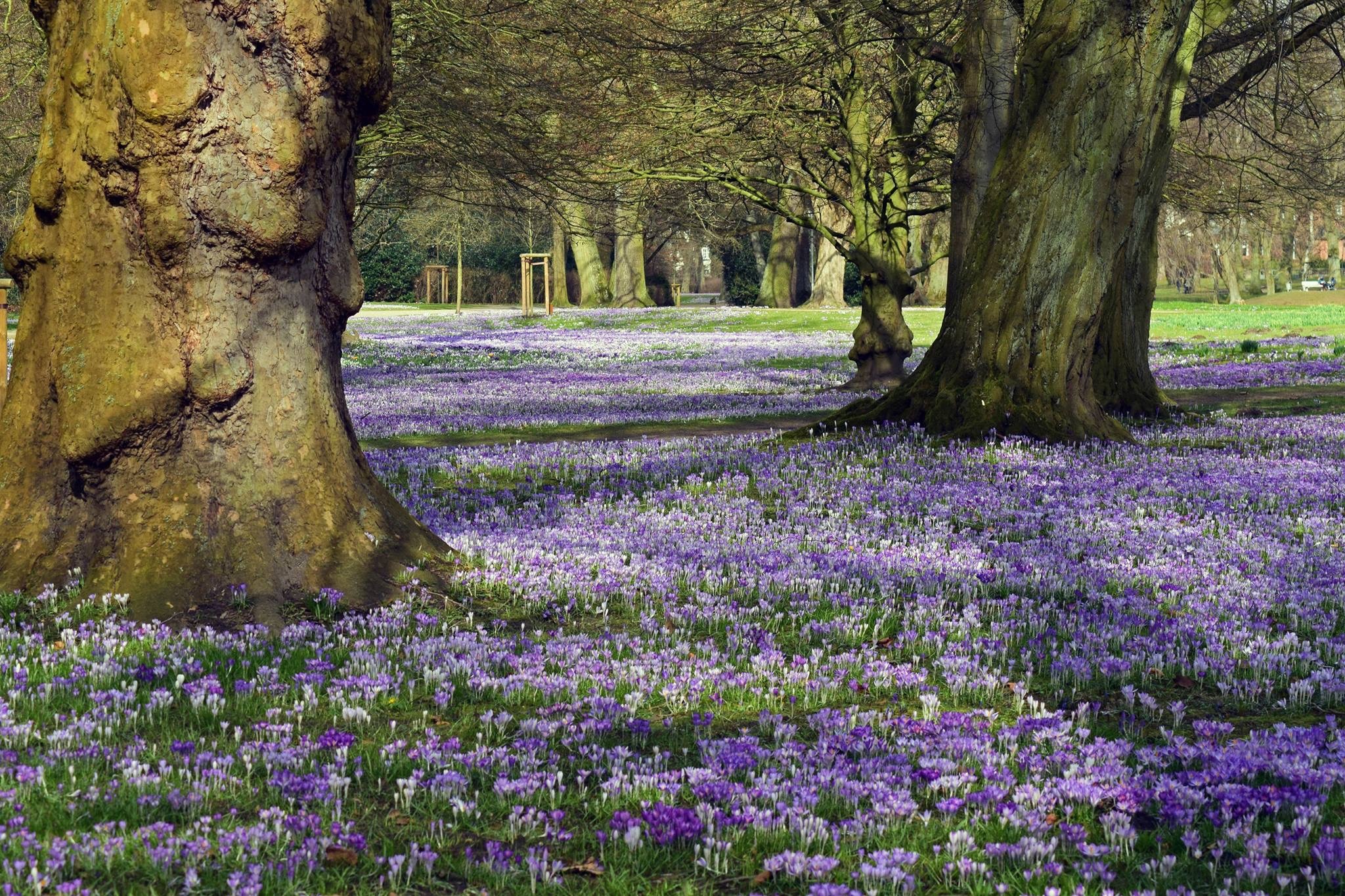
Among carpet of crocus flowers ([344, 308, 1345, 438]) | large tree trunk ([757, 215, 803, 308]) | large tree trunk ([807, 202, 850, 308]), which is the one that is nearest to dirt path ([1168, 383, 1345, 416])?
carpet of crocus flowers ([344, 308, 1345, 438])

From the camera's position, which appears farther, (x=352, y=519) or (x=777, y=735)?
(x=352, y=519)

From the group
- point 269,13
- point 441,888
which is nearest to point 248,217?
point 269,13

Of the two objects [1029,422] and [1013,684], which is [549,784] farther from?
[1029,422]

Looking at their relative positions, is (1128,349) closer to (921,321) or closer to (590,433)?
(590,433)

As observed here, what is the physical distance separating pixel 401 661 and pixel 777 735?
1.92 metres

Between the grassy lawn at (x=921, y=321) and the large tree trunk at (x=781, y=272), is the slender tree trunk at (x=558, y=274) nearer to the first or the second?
the grassy lawn at (x=921, y=321)

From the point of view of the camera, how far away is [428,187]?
22688 mm

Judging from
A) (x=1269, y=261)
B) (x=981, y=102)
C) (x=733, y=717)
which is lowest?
(x=733, y=717)

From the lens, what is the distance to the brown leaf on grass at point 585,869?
12.2ft

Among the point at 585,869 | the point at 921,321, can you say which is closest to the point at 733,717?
the point at 585,869

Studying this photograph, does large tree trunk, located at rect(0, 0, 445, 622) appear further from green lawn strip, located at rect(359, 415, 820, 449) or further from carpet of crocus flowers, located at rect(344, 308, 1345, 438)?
carpet of crocus flowers, located at rect(344, 308, 1345, 438)

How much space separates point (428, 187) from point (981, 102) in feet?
31.6

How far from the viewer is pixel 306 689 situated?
5199 mm

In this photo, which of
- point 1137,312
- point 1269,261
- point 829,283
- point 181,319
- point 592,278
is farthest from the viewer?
point 1269,261
